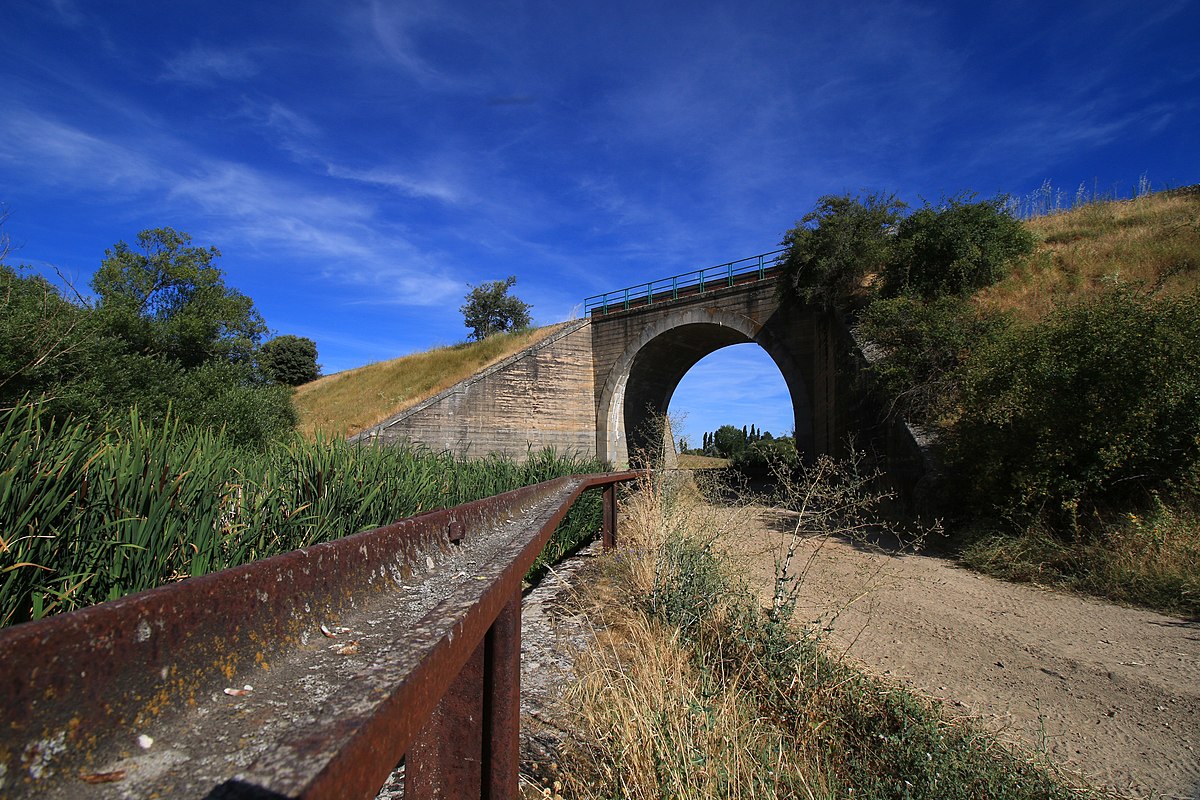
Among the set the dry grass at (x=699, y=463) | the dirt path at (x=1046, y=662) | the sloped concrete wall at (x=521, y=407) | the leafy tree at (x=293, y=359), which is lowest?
the dirt path at (x=1046, y=662)

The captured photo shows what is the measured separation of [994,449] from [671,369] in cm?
1884

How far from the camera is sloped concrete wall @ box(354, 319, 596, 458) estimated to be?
851 inches

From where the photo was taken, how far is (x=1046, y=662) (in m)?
4.29

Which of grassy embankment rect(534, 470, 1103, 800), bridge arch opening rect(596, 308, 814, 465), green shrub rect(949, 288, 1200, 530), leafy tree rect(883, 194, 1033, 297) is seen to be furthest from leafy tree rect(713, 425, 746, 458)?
grassy embankment rect(534, 470, 1103, 800)

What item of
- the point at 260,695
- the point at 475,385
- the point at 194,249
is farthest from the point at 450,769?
the point at 194,249

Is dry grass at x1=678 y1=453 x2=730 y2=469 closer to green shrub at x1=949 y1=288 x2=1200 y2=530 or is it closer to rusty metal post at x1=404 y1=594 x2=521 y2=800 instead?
green shrub at x1=949 y1=288 x2=1200 y2=530

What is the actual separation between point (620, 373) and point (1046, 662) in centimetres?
2011

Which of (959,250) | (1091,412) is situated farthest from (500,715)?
(959,250)

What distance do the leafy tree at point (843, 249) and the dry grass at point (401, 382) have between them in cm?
1169

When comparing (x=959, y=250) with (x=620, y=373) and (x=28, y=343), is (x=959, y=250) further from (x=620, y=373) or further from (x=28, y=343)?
(x=28, y=343)

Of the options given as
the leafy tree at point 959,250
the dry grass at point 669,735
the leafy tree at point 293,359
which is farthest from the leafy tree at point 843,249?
the leafy tree at point 293,359

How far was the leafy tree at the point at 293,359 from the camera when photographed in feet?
141

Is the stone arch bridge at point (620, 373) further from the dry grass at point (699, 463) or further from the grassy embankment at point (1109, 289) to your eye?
the grassy embankment at point (1109, 289)

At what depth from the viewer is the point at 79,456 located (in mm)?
1913
